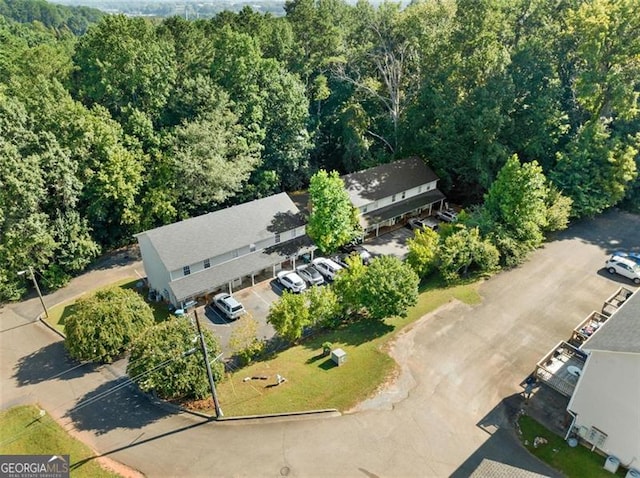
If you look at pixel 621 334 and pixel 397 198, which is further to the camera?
pixel 397 198

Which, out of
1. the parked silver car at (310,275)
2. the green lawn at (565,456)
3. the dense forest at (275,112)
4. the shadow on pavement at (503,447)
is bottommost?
the green lawn at (565,456)

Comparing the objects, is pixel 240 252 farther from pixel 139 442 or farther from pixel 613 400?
pixel 613 400

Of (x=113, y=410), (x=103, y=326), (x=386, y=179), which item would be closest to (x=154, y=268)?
(x=103, y=326)

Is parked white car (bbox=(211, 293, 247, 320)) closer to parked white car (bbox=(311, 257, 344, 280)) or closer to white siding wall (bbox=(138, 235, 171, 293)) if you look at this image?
white siding wall (bbox=(138, 235, 171, 293))

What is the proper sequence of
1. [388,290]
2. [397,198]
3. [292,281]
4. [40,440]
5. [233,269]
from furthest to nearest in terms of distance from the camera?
[397,198]
[292,281]
[233,269]
[388,290]
[40,440]

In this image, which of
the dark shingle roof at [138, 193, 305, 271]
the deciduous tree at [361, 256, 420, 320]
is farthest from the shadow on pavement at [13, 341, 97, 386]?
the deciduous tree at [361, 256, 420, 320]

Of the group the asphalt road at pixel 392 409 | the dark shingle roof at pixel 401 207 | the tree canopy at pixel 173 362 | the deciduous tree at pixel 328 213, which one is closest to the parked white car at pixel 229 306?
the tree canopy at pixel 173 362

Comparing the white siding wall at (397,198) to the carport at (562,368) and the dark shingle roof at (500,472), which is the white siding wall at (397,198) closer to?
the carport at (562,368)
